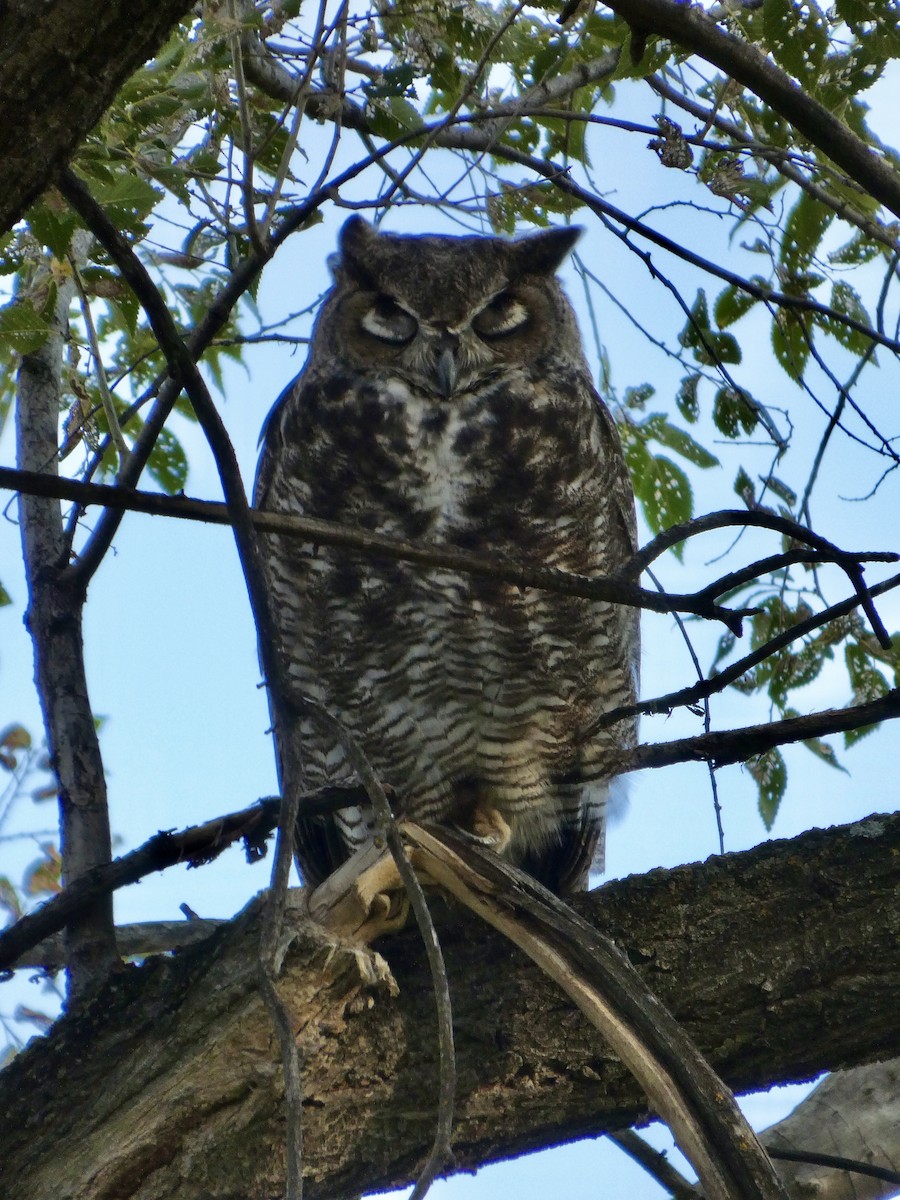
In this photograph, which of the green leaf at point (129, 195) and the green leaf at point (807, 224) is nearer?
the green leaf at point (129, 195)

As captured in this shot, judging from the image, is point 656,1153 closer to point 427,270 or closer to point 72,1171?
point 72,1171

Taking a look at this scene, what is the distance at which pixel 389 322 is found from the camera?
3002 mm

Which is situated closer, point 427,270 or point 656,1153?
point 656,1153

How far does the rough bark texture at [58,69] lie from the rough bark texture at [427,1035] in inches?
46.4

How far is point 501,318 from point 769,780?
127 centimetres

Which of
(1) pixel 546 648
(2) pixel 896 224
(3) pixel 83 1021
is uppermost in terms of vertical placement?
(2) pixel 896 224

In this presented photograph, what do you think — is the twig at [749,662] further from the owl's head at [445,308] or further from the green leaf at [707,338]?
the owl's head at [445,308]

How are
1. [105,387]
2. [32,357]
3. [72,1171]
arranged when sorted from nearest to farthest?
[72,1171] → [105,387] → [32,357]

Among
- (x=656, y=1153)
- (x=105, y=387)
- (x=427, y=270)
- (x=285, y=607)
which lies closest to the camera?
(x=105, y=387)

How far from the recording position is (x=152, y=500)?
132 cm

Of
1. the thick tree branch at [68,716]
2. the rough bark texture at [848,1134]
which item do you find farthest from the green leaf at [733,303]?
the rough bark texture at [848,1134]

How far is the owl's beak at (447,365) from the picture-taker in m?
2.77

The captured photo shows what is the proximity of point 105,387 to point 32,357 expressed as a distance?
1.61 ft

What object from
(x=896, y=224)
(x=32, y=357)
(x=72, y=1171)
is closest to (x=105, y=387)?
(x=32, y=357)
